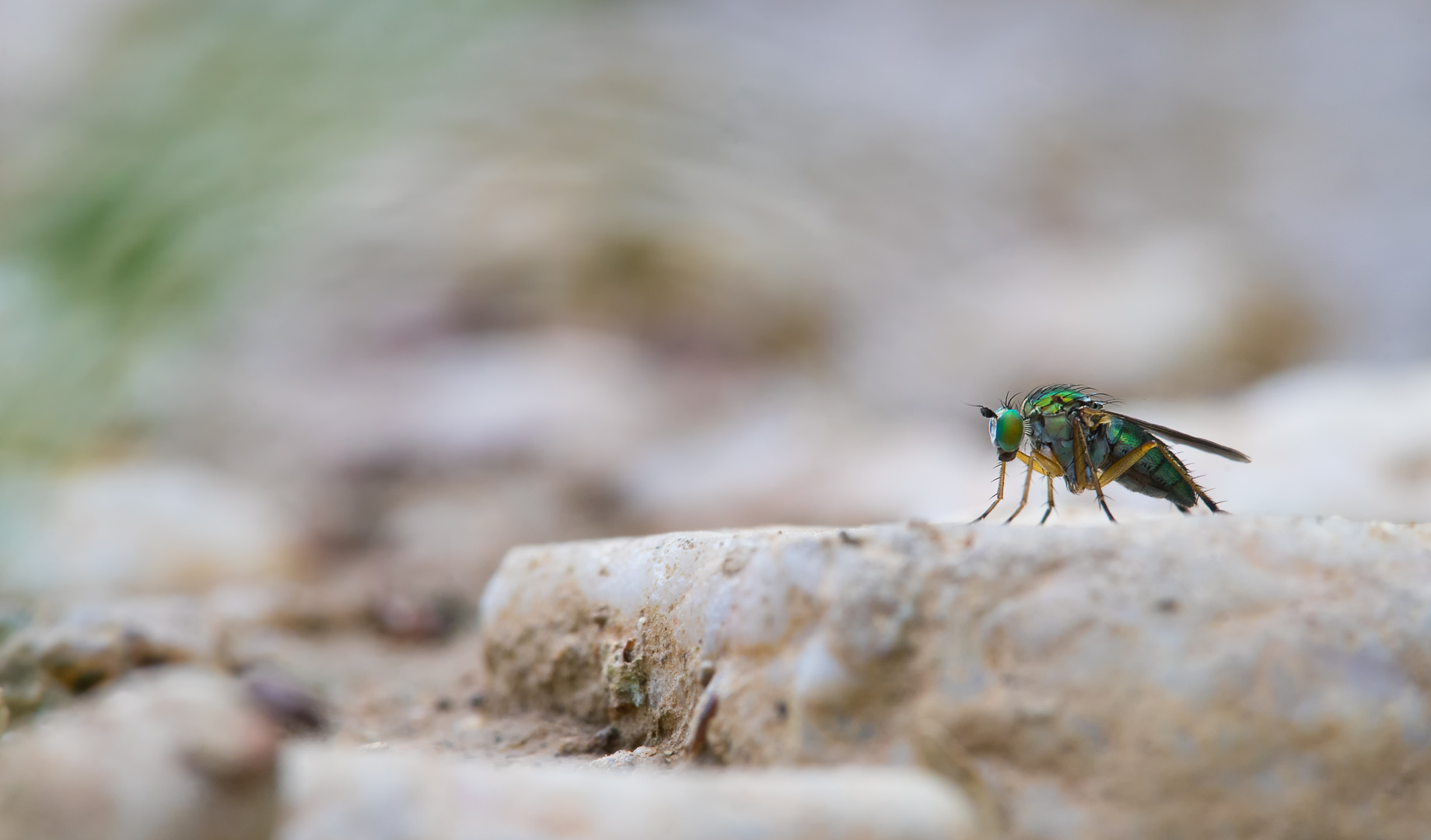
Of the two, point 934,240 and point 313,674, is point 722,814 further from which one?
point 934,240

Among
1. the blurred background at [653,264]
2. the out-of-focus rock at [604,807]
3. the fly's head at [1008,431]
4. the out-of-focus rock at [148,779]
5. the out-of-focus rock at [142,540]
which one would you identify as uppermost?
the blurred background at [653,264]

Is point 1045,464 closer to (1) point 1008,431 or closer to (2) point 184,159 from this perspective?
(1) point 1008,431

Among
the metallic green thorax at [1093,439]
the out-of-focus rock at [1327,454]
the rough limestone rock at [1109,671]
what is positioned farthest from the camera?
the out-of-focus rock at [1327,454]

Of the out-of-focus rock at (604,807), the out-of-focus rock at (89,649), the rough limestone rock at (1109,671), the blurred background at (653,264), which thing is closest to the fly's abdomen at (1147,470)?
the blurred background at (653,264)

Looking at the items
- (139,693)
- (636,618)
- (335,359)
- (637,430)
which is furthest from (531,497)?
(139,693)

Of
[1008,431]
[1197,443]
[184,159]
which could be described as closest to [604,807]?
[1008,431]

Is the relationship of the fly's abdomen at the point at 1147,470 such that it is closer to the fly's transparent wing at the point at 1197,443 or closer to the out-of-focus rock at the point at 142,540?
the fly's transparent wing at the point at 1197,443
